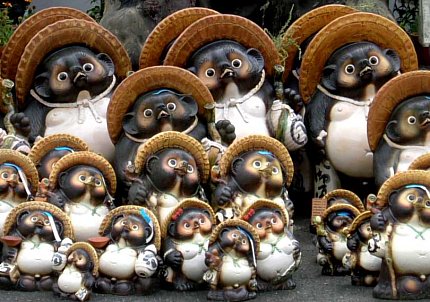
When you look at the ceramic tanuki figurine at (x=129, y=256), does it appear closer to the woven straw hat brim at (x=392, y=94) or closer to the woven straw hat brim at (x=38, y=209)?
the woven straw hat brim at (x=38, y=209)

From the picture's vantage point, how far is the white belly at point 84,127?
4.46 meters

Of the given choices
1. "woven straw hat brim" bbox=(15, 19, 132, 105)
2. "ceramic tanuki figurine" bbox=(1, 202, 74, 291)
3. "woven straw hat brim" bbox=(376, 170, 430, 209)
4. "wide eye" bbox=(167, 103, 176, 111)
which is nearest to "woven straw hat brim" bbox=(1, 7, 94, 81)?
"woven straw hat brim" bbox=(15, 19, 132, 105)

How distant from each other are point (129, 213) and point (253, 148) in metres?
0.63

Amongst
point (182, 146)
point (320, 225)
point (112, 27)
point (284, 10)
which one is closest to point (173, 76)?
point (182, 146)

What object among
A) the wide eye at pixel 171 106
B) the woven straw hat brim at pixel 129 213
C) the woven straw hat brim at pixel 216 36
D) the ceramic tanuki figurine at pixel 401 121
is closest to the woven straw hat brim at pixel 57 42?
the woven straw hat brim at pixel 216 36

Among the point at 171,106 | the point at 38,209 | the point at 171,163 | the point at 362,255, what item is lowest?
the point at 362,255

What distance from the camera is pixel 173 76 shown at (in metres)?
4.19

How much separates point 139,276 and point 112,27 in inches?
91.2

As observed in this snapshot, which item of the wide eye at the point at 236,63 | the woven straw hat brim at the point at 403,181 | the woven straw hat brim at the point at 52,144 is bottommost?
the woven straw hat brim at the point at 403,181

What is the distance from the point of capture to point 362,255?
3674 mm

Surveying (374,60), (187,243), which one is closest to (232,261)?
(187,243)

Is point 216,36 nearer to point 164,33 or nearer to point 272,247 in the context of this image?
point 164,33

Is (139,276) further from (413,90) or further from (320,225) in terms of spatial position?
(413,90)

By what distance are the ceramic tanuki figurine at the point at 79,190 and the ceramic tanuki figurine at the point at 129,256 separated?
230 mm
